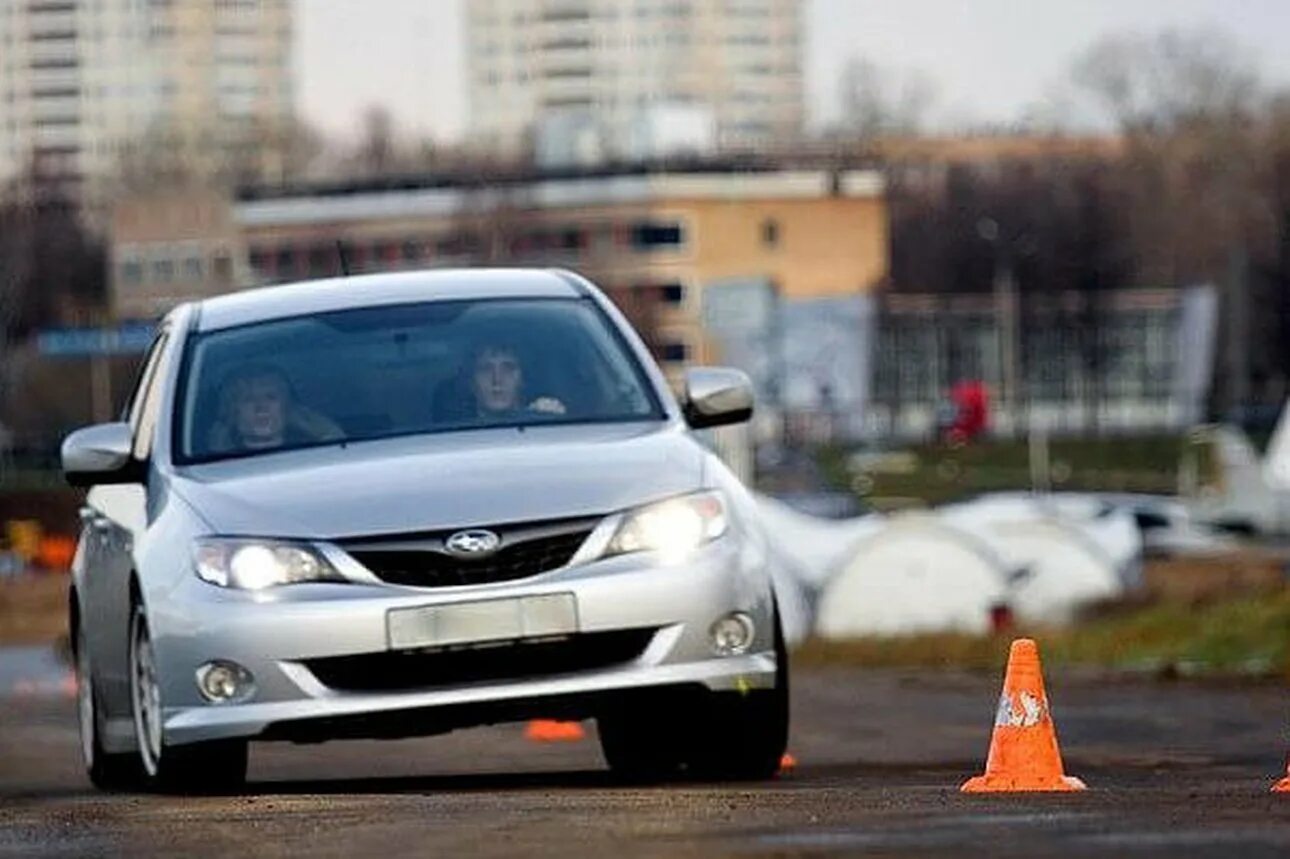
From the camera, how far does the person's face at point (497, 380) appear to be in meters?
12.2

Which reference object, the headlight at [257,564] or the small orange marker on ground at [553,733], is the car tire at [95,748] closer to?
the headlight at [257,564]

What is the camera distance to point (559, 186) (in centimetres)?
13750

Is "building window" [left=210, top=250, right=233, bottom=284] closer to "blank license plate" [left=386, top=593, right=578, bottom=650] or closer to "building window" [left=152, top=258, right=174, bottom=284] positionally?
"building window" [left=152, top=258, right=174, bottom=284]

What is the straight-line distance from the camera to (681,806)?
9.45 m

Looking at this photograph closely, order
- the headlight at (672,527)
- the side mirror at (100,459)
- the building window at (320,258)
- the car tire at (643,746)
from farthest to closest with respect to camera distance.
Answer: the building window at (320,258), the side mirror at (100,459), the car tire at (643,746), the headlight at (672,527)

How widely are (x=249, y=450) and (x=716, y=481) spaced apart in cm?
143

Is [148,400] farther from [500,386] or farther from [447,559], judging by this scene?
[447,559]

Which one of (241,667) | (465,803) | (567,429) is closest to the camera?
(465,803)

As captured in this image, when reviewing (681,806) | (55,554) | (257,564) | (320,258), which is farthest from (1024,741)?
(320,258)

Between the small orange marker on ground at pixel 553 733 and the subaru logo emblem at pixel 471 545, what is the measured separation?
253 inches

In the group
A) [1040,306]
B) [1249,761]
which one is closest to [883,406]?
[1040,306]

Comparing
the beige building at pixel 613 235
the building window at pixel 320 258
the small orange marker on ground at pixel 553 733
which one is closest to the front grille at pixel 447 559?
the small orange marker on ground at pixel 553 733

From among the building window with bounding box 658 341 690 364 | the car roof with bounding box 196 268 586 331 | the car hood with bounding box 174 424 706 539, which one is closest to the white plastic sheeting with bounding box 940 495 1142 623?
the car roof with bounding box 196 268 586 331

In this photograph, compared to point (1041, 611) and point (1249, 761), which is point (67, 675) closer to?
point (1041, 611)
